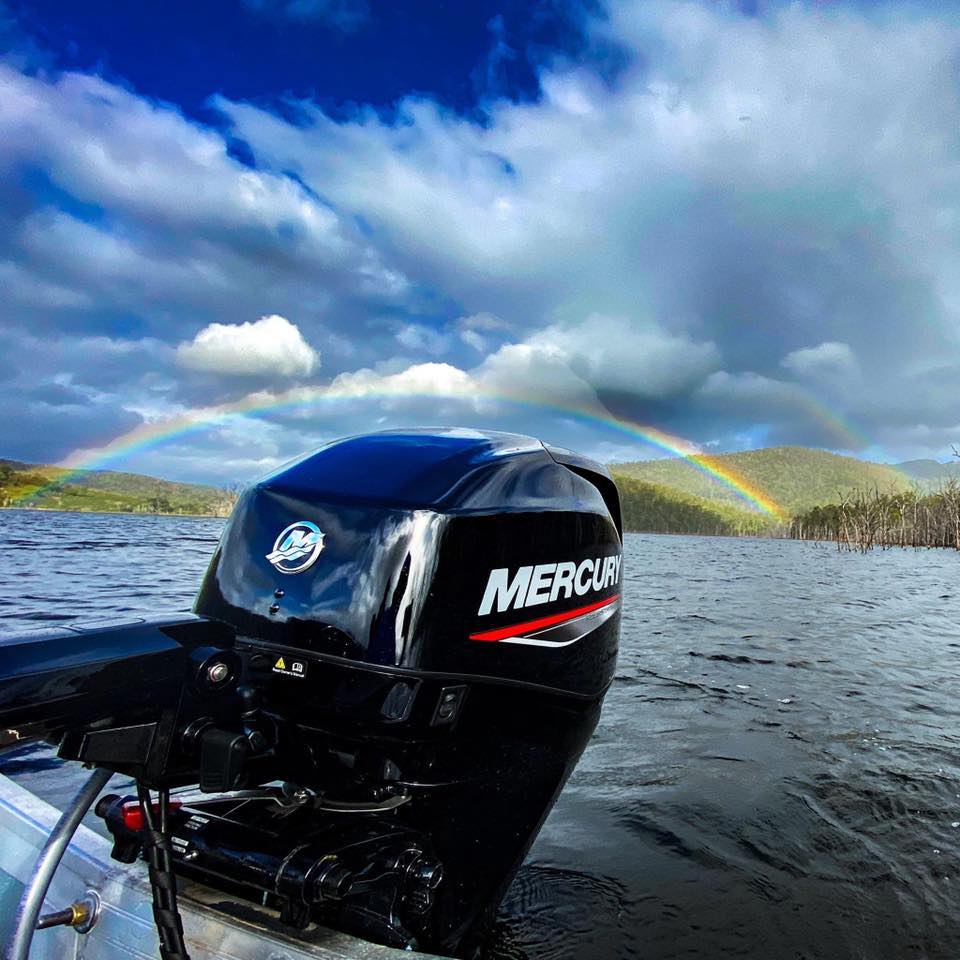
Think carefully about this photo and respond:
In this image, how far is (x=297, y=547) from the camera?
7.26 feet

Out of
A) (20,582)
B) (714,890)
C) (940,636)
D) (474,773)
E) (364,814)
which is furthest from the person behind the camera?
(20,582)

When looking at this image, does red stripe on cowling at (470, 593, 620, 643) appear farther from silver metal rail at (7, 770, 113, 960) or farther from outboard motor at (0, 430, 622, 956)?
silver metal rail at (7, 770, 113, 960)

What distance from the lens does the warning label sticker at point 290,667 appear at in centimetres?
211

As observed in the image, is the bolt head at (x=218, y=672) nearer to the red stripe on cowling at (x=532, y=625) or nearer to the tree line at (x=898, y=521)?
the red stripe on cowling at (x=532, y=625)

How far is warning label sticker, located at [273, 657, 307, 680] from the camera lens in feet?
6.93

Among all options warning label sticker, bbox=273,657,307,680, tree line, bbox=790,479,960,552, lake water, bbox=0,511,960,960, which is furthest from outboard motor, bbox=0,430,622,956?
tree line, bbox=790,479,960,552

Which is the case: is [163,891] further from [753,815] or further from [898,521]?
[898,521]

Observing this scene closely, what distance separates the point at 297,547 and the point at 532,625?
86cm

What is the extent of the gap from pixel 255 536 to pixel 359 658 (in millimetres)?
608

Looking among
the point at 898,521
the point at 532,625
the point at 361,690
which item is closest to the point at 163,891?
the point at 361,690

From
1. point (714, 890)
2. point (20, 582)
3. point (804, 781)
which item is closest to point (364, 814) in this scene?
point (714, 890)

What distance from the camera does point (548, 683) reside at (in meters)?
2.54

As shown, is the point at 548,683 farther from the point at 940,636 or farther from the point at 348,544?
the point at 940,636

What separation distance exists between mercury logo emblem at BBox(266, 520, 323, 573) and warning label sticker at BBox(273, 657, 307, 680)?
0.28 metres
